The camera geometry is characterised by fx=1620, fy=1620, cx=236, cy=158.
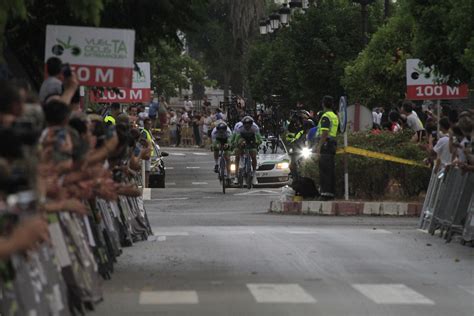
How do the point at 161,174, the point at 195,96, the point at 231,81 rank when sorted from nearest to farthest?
1. the point at 161,174
2. the point at 231,81
3. the point at 195,96

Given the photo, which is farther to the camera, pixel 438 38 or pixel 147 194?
pixel 147 194

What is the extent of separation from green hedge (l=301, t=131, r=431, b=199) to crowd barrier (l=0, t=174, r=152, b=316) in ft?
38.7

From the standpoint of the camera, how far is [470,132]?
70.3 feet

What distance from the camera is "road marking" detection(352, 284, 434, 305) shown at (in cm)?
1442

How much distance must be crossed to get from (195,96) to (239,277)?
9323 centimetres

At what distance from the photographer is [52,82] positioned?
55.5ft

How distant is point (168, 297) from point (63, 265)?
1.95 metres

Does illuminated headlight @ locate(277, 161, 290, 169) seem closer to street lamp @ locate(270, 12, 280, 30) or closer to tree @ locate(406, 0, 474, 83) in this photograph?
tree @ locate(406, 0, 474, 83)

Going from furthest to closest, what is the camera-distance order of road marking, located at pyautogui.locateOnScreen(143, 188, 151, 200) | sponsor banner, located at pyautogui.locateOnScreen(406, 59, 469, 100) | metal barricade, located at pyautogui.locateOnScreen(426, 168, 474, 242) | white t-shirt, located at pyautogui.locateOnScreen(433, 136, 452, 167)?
road marking, located at pyautogui.locateOnScreen(143, 188, 151, 200) < sponsor banner, located at pyautogui.locateOnScreen(406, 59, 469, 100) < white t-shirt, located at pyautogui.locateOnScreen(433, 136, 452, 167) < metal barricade, located at pyautogui.locateOnScreen(426, 168, 474, 242)

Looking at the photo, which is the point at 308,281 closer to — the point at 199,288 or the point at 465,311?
the point at 199,288

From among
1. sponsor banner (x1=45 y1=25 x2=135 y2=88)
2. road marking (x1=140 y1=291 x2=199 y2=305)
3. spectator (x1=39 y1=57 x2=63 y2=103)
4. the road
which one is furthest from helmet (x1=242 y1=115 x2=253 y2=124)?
road marking (x1=140 y1=291 x2=199 y2=305)

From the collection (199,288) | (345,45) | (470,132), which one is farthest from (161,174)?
(199,288)

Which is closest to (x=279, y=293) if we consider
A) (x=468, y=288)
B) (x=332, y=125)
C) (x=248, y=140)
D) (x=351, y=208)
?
(x=468, y=288)

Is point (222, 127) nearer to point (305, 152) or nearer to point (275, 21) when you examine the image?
point (305, 152)
